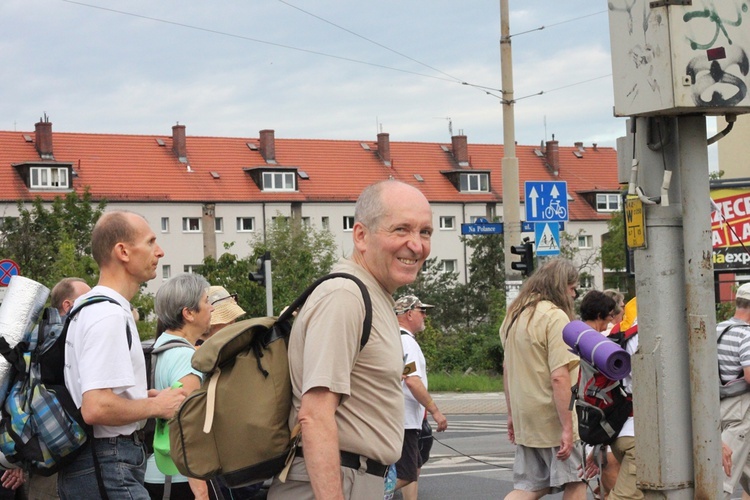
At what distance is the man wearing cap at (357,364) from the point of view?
3.71 meters

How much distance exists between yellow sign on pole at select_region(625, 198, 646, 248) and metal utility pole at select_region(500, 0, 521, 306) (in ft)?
50.5

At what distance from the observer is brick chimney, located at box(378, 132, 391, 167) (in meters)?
89.5

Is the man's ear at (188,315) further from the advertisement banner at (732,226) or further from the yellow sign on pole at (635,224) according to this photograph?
the advertisement banner at (732,226)

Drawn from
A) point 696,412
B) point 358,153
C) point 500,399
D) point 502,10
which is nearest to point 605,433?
point 696,412

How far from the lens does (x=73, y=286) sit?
7.89 m

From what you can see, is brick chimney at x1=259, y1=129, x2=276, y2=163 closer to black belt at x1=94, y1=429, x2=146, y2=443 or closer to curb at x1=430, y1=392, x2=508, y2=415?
curb at x1=430, y1=392, x2=508, y2=415

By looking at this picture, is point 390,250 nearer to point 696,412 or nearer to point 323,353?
point 323,353

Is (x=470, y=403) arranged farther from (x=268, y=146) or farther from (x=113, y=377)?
(x=268, y=146)

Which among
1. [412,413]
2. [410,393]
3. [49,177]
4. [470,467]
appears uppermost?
[49,177]

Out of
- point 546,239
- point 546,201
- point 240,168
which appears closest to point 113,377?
point 546,239

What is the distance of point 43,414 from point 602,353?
2994mm

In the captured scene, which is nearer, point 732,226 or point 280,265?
point 732,226

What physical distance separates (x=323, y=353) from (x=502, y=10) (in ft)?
63.7

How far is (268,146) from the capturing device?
85.1 metres
